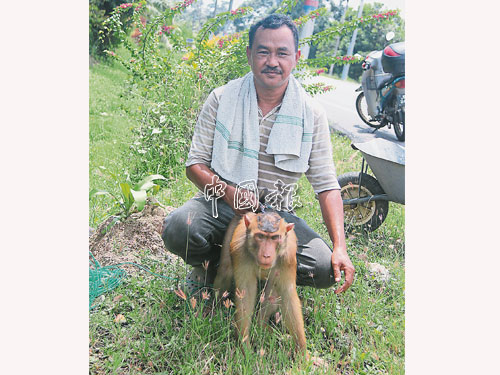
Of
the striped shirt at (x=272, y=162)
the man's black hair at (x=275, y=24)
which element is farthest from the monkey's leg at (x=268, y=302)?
the man's black hair at (x=275, y=24)

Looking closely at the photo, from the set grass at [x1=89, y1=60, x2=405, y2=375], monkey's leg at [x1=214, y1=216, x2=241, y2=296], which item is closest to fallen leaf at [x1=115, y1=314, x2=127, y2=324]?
grass at [x1=89, y1=60, x2=405, y2=375]

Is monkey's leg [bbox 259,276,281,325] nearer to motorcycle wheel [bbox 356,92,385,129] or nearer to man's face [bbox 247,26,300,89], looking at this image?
man's face [bbox 247,26,300,89]

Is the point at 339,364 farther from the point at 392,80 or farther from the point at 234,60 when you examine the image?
the point at 234,60

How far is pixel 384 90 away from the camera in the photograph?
269 centimetres

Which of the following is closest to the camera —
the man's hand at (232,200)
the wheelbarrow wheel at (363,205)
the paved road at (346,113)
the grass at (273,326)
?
the grass at (273,326)

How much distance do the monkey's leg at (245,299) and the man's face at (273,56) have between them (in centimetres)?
105

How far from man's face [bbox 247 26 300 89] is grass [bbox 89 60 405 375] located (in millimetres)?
566

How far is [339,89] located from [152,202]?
156 cm

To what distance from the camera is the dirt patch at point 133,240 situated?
9.45 ft

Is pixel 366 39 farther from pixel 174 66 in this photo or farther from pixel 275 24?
pixel 174 66

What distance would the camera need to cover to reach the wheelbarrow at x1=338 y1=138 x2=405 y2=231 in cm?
266

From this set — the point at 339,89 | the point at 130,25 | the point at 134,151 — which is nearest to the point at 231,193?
the point at 339,89

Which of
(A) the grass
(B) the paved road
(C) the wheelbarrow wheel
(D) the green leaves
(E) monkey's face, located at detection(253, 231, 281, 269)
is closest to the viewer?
(E) monkey's face, located at detection(253, 231, 281, 269)

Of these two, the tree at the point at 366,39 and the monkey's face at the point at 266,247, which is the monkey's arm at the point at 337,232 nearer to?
the monkey's face at the point at 266,247
